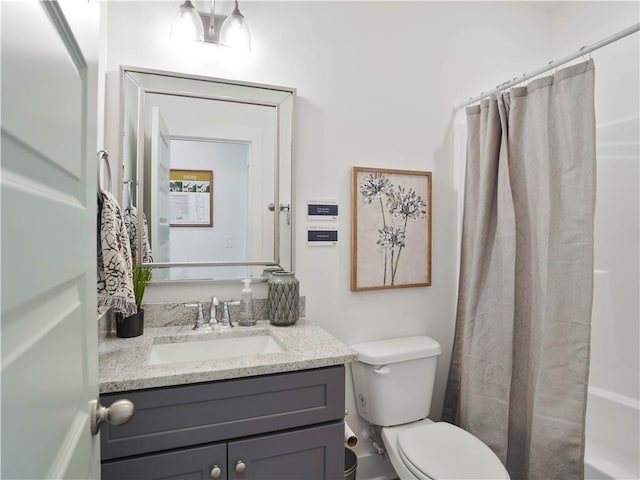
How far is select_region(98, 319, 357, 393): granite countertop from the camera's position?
1.09 meters

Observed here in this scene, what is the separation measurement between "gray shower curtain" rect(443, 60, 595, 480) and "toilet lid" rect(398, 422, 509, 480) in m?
0.24

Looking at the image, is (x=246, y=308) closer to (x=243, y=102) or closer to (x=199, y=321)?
(x=199, y=321)

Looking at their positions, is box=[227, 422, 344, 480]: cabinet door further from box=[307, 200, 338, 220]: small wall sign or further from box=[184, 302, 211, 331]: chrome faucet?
box=[307, 200, 338, 220]: small wall sign

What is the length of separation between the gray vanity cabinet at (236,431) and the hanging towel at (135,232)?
2.08 ft

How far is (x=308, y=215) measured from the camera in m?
1.81

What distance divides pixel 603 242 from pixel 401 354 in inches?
49.6

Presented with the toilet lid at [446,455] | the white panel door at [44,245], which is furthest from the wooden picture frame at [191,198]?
the toilet lid at [446,455]

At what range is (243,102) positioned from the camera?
5.57 ft

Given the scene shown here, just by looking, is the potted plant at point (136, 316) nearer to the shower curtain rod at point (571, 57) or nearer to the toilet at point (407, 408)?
the toilet at point (407, 408)

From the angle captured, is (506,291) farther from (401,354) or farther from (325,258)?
(325,258)

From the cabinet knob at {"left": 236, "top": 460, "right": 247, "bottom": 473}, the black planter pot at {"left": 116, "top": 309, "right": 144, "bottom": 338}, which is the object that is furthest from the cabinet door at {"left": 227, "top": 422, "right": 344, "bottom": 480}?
the black planter pot at {"left": 116, "top": 309, "right": 144, "bottom": 338}

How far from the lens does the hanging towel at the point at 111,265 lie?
1.07 metres

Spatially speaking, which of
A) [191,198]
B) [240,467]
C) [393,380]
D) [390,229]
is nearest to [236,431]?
[240,467]

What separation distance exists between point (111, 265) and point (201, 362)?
0.39 metres
